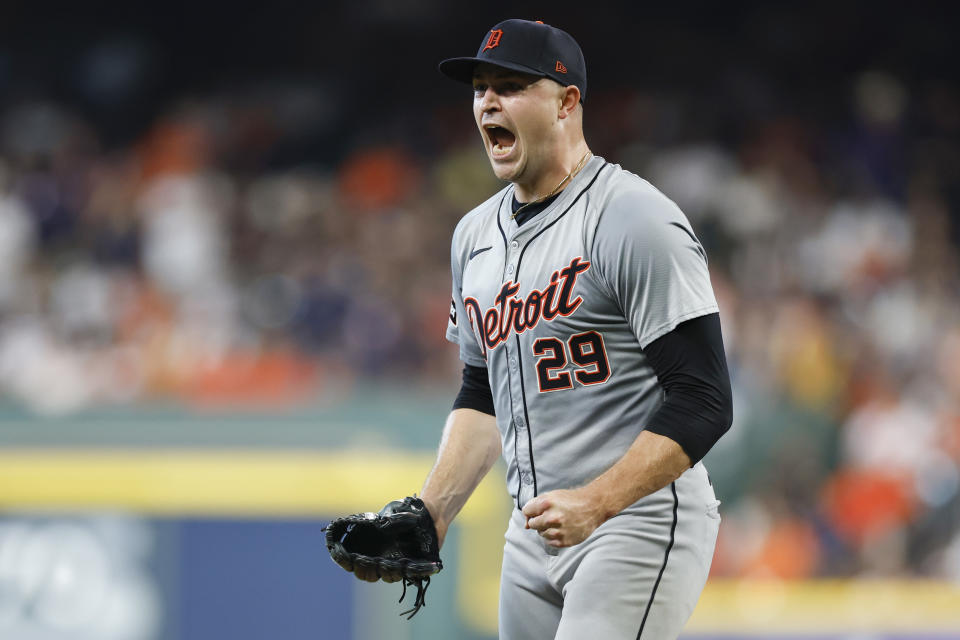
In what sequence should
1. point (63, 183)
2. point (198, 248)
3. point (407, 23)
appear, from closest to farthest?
point (198, 248) → point (63, 183) → point (407, 23)

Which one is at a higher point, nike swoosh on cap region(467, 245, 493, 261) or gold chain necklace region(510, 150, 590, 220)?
gold chain necklace region(510, 150, 590, 220)

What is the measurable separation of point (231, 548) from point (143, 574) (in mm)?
449

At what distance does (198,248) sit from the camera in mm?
8273

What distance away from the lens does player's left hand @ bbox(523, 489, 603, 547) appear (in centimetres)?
223

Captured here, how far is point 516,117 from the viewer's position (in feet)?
8.41

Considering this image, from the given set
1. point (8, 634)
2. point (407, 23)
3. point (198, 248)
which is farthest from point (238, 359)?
point (407, 23)

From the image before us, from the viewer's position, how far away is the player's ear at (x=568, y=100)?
263 centimetres

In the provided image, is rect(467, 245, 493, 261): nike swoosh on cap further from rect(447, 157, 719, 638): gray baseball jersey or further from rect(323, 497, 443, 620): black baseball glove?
rect(323, 497, 443, 620): black baseball glove

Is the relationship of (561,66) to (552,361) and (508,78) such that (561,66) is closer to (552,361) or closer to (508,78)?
(508,78)

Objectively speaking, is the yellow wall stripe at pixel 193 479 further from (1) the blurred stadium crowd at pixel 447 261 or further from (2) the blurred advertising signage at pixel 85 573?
(1) the blurred stadium crowd at pixel 447 261

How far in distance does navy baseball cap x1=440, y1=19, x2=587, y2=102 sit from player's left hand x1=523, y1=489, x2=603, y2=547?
0.87 metres

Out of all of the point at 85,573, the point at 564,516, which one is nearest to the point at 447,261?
the point at 85,573

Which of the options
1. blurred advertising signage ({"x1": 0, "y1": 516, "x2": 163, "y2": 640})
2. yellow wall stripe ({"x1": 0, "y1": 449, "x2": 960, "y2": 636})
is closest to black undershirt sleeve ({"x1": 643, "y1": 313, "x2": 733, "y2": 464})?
yellow wall stripe ({"x1": 0, "y1": 449, "x2": 960, "y2": 636})

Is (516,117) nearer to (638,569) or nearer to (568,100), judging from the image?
(568,100)
